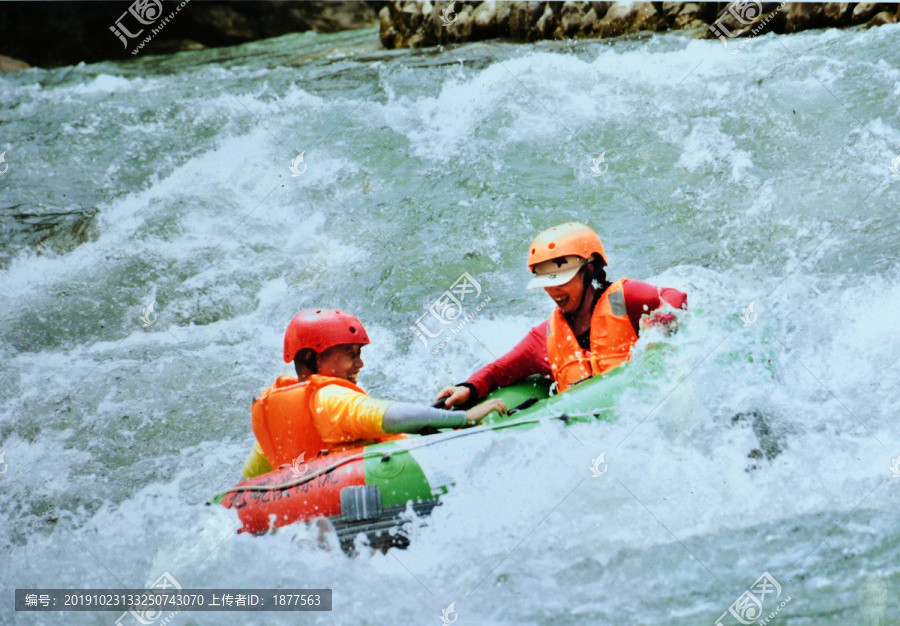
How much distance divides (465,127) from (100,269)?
150 inches

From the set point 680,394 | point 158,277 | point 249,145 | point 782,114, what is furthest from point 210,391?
point 782,114

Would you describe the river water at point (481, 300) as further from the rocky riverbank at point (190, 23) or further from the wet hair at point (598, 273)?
the rocky riverbank at point (190, 23)

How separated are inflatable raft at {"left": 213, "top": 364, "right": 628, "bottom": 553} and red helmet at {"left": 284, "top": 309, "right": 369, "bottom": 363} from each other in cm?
53

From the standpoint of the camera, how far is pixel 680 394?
4.04 m

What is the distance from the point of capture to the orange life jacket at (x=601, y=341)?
433cm

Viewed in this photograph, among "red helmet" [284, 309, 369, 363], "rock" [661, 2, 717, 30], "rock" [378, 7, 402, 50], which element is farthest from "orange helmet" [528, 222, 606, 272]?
"rock" [378, 7, 402, 50]

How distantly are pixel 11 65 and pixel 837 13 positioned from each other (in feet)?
39.3

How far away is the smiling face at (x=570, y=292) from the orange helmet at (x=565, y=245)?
112mm

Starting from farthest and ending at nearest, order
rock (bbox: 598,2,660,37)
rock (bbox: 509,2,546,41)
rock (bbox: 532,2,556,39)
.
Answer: rock (bbox: 509,2,546,41) < rock (bbox: 532,2,556,39) < rock (bbox: 598,2,660,37)

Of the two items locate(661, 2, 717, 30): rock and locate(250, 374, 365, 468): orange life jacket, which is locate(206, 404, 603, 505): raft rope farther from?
locate(661, 2, 717, 30): rock

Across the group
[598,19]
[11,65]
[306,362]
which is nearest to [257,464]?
[306,362]

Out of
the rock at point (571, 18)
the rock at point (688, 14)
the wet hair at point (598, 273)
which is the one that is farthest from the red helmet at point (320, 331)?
the rock at point (571, 18)

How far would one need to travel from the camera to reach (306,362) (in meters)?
4.23

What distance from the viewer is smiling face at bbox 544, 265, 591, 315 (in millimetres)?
4426
